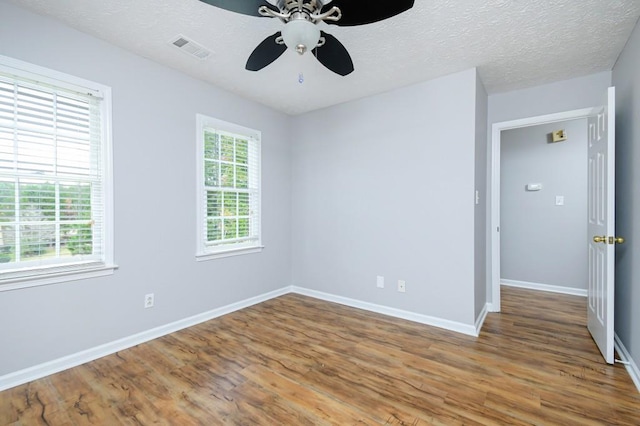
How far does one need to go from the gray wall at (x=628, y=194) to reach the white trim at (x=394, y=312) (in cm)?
110

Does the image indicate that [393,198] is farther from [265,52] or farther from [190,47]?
[190,47]

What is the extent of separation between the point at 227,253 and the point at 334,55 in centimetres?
241

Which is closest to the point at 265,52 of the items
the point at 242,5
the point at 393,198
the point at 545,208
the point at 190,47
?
the point at 242,5

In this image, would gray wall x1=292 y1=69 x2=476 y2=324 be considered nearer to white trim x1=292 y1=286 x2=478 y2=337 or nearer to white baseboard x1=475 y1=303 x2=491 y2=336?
white trim x1=292 y1=286 x2=478 y2=337

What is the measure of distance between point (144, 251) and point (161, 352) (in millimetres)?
886

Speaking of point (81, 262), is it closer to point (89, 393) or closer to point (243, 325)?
point (89, 393)

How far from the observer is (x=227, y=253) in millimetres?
3379

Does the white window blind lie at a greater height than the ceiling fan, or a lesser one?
lesser

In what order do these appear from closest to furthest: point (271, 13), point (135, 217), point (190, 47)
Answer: point (271, 13) → point (190, 47) → point (135, 217)

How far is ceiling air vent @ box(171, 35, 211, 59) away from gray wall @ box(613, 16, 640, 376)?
10.7 feet

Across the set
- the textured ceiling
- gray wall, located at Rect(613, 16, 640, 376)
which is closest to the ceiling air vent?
the textured ceiling

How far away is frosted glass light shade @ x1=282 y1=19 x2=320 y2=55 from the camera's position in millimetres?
1472

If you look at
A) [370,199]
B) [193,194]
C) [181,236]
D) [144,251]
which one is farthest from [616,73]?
[144,251]

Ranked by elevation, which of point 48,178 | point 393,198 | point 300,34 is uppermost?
point 300,34
